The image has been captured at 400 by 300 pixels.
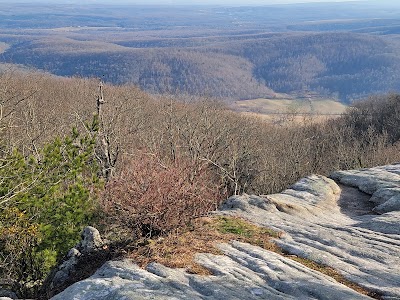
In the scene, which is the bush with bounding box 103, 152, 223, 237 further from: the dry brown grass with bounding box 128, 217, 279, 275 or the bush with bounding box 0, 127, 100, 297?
the bush with bounding box 0, 127, 100, 297

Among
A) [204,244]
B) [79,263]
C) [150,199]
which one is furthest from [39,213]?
[204,244]

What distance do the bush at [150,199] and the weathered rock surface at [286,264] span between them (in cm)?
157

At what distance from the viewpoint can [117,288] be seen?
1218 cm

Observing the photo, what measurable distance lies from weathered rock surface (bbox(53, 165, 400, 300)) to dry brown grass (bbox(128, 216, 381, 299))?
0.95 ft

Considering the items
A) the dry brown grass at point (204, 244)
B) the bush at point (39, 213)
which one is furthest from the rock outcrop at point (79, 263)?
the bush at point (39, 213)

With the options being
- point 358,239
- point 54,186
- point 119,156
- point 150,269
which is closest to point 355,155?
point 119,156

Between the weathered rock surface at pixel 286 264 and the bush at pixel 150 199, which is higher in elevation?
the bush at pixel 150 199

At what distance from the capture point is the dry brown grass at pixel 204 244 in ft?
45.8

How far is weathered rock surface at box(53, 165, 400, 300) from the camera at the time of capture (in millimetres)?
12508

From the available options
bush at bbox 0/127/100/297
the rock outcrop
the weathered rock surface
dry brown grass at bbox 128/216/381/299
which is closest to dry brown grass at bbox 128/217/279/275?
dry brown grass at bbox 128/216/381/299

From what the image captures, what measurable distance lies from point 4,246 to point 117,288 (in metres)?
9.35

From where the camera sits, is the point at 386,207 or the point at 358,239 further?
the point at 386,207

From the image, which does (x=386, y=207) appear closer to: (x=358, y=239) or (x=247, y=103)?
(x=358, y=239)

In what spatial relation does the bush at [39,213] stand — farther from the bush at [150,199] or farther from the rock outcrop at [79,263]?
the bush at [150,199]
